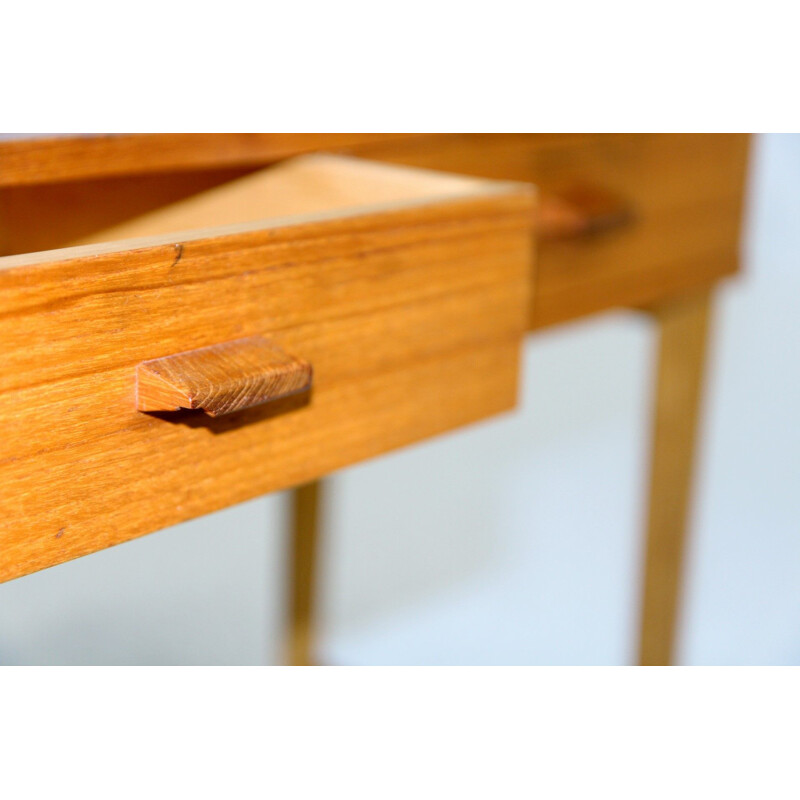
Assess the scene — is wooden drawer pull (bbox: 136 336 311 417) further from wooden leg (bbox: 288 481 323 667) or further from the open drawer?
wooden leg (bbox: 288 481 323 667)

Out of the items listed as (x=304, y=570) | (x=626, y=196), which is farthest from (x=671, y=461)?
(x=304, y=570)

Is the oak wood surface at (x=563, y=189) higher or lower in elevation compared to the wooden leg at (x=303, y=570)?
higher

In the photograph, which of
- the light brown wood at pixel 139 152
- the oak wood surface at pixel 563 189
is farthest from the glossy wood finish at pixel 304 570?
the light brown wood at pixel 139 152

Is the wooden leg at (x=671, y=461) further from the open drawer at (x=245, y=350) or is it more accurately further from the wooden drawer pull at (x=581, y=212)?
the open drawer at (x=245, y=350)

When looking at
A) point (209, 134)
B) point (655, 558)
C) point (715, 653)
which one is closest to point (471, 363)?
point (209, 134)

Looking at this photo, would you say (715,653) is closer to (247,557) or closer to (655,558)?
(655,558)

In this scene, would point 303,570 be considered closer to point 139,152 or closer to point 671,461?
point 671,461
